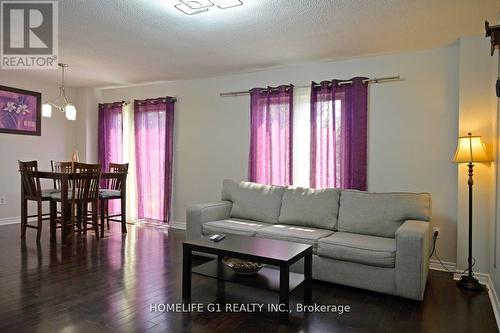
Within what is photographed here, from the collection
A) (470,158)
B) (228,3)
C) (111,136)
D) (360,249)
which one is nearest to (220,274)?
(360,249)

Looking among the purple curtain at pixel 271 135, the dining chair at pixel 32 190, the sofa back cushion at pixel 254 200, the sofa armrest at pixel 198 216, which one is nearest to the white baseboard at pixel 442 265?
the sofa back cushion at pixel 254 200

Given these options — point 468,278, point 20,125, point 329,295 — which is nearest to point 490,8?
point 468,278

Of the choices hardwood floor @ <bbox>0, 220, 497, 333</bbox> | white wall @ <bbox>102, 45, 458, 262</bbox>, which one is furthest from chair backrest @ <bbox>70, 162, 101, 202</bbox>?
white wall @ <bbox>102, 45, 458, 262</bbox>

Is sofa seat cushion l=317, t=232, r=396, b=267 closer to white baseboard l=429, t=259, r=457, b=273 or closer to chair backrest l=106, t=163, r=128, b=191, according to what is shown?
white baseboard l=429, t=259, r=457, b=273

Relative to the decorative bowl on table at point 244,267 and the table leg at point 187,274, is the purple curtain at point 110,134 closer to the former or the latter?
the table leg at point 187,274

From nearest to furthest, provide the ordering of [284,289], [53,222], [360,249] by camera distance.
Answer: [284,289], [360,249], [53,222]

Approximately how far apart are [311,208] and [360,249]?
0.89 metres

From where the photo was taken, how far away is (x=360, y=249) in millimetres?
2814

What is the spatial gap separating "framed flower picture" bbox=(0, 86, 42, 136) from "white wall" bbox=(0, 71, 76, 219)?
0.27 ft

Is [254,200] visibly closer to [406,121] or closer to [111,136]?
[406,121]

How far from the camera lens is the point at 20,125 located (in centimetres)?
538

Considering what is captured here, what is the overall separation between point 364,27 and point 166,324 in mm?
2884

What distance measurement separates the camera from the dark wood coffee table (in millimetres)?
2296

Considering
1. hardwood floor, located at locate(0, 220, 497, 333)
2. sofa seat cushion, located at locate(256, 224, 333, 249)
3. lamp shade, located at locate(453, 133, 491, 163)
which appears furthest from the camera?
sofa seat cushion, located at locate(256, 224, 333, 249)
